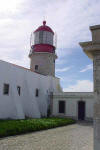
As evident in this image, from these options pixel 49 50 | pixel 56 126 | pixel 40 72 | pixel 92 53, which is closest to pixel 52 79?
pixel 40 72

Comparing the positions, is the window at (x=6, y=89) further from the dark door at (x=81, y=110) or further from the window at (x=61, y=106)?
the dark door at (x=81, y=110)

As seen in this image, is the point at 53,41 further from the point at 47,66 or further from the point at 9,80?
the point at 9,80

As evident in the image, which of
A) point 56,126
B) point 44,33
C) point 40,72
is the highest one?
point 44,33

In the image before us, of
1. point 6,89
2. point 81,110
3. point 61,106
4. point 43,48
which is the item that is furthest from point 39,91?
point 6,89

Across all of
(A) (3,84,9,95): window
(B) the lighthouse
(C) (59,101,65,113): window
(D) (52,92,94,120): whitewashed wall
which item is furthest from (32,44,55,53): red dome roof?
(A) (3,84,9,95): window

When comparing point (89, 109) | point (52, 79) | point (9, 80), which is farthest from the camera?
point (52, 79)

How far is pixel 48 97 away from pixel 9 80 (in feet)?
25.2

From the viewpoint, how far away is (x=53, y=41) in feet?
85.6

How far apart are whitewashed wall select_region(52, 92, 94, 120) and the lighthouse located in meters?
4.13

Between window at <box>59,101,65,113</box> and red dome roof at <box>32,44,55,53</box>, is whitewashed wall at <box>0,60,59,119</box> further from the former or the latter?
red dome roof at <box>32,44,55,53</box>

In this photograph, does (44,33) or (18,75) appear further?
(44,33)

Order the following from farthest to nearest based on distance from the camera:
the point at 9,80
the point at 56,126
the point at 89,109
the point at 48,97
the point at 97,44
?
the point at 48,97
the point at 89,109
the point at 9,80
the point at 56,126
the point at 97,44

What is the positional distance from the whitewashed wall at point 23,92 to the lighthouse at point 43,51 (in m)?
1.67

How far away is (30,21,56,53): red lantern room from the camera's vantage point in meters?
25.2
